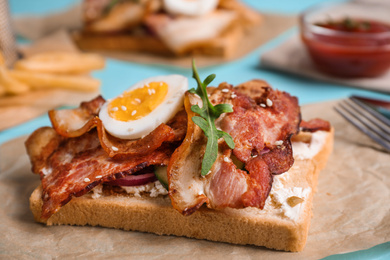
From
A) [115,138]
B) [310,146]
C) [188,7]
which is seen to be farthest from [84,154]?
[188,7]

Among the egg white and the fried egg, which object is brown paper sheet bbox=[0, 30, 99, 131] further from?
the fried egg

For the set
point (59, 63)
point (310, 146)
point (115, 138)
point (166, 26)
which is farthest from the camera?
point (166, 26)

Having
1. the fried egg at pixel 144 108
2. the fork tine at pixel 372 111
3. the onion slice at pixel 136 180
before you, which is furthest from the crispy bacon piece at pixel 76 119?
the fork tine at pixel 372 111

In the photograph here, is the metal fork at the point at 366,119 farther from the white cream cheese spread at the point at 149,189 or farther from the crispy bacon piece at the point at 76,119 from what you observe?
the crispy bacon piece at the point at 76,119

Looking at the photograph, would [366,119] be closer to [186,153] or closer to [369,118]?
[369,118]

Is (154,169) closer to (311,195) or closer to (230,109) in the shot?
(230,109)

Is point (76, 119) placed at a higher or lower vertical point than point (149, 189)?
higher

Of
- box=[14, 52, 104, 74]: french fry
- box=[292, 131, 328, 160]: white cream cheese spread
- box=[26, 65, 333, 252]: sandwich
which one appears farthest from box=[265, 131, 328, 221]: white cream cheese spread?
box=[14, 52, 104, 74]: french fry
